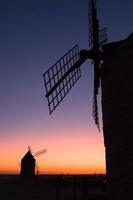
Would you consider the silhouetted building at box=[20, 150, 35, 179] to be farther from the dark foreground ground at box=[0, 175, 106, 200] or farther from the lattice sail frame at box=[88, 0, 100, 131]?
the lattice sail frame at box=[88, 0, 100, 131]

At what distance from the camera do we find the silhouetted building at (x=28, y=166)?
43.9m

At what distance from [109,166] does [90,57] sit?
18.0 feet

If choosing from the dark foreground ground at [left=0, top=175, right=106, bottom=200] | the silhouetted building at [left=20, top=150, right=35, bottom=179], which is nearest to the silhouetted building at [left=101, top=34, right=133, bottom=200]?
the dark foreground ground at [left=0, top=175, right=106, bottom=200]

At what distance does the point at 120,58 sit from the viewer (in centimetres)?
1202

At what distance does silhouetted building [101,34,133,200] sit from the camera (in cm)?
1134

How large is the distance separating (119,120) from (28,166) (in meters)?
33.5

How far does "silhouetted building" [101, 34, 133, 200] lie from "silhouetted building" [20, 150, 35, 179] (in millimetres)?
31904

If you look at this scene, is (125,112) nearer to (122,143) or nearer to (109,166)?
(122,143)

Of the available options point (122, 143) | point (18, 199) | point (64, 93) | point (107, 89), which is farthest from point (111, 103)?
point (18, 199)

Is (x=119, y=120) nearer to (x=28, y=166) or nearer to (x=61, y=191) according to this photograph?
(x=61, y=191)

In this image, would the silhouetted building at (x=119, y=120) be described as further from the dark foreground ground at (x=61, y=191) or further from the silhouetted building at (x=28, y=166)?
the silhouetted building at (x=28, y=166)

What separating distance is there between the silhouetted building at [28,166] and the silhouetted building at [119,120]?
31.9 m

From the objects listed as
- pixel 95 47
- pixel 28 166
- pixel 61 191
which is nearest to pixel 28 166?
pixel 28 166

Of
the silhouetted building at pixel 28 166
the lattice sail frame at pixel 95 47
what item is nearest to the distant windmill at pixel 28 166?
the silhouetted building at pixel 28 166
